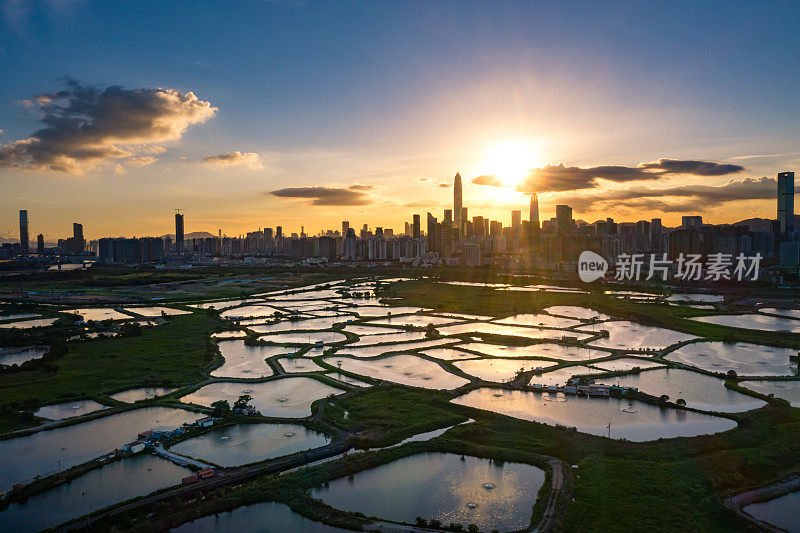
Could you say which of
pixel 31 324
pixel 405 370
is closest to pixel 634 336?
pixel 405 370

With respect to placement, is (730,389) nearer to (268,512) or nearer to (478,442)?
(478,442)

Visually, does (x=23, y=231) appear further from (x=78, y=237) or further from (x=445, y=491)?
(x=445, y=491)

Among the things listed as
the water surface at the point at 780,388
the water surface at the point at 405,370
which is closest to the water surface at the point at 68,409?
the water surface at the point at 405,370

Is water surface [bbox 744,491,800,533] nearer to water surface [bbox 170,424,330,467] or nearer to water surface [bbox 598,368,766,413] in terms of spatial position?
water surface [bbox 598,368,766,413]

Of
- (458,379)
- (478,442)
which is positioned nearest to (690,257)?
(458,379)

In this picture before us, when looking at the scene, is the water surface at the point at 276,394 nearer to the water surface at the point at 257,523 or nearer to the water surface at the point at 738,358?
the water surface at the point at 257,523
